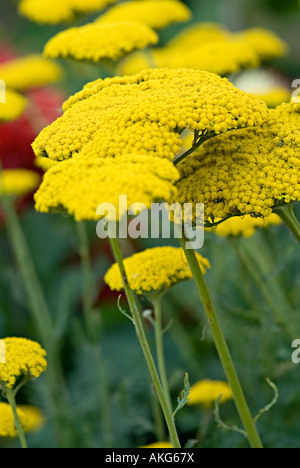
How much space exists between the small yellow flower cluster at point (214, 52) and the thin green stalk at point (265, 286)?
1.05ft

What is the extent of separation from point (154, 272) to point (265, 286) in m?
0.44

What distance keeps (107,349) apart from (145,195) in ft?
3.94

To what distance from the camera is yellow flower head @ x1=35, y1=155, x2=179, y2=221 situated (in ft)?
2.06

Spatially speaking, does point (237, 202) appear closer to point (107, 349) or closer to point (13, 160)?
point (107, 349)

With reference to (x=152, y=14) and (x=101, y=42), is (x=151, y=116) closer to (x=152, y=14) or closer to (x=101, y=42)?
(x=101, y=42)

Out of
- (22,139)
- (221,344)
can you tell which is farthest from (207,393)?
(22,139)

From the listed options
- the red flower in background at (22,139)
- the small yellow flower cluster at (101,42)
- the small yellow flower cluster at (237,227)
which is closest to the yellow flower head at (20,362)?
the small yellow flower cluster at (237,227)

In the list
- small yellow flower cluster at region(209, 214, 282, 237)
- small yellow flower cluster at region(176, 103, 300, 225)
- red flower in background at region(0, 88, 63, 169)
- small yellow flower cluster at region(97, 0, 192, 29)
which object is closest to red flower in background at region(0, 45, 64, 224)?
red flower in background at region(0, 88, 63, 169)

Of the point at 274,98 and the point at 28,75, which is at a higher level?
the point at 28,75

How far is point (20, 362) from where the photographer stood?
2.65 ft

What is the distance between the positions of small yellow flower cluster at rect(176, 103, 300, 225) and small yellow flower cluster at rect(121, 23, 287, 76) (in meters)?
0.52

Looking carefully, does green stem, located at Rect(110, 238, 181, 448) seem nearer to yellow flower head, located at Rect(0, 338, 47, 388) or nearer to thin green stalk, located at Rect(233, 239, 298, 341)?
yellow flower head, located at Rect(0, 338, 47, 388)
